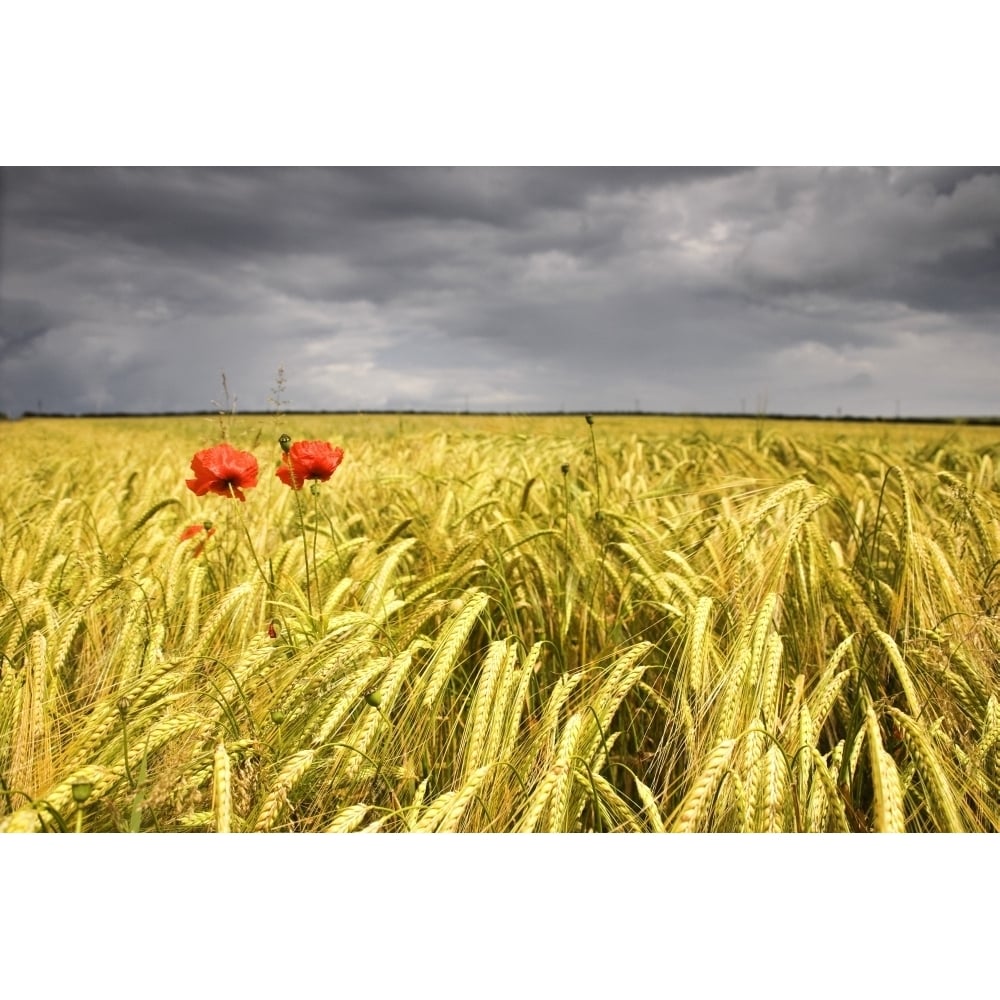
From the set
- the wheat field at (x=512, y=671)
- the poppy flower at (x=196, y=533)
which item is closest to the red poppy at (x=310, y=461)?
the wheat field at (x=512, y=671)

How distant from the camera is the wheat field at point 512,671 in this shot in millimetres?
978

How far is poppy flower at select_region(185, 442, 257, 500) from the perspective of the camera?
59.4 inches

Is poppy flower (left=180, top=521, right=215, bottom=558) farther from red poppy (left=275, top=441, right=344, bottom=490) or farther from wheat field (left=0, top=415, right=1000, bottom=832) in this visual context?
red poppy (left=275, top=441, right=344, bottom=490)

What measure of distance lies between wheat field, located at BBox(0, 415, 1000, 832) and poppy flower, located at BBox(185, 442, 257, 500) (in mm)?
80

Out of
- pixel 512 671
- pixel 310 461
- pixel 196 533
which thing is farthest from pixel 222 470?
pixel 512 671

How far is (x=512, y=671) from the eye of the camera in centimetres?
118

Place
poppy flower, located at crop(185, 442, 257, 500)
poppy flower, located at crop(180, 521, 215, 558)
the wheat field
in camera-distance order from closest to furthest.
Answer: the wheat field → poppy flower, located at crop(185, 442, 257, 500) → poppy flower, located at crop(180, 521, 215, 558)

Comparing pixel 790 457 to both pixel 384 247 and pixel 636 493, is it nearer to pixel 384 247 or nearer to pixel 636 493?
pixel 636 493

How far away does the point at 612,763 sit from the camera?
50.8 inches

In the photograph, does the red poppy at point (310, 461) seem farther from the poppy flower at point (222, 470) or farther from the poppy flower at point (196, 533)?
the poppy flower at point (196, 533)

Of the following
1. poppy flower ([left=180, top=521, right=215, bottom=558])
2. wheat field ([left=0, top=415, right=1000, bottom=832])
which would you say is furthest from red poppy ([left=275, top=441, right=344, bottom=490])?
poppy flower ([left=180, top=521, right=215, bottom=558])

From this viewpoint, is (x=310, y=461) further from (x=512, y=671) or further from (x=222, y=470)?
(x=512, y=671)
